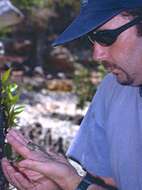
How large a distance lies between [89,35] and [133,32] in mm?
186

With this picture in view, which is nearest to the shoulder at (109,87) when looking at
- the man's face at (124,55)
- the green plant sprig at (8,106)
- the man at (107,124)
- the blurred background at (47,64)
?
the man at (107,124)

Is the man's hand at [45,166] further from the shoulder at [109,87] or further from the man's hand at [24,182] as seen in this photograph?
the shoulder at [109,87]

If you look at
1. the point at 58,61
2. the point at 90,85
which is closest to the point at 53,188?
the point at 90,85

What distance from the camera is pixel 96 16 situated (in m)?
2.94

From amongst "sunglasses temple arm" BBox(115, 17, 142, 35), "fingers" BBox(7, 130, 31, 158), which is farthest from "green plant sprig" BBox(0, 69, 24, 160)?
"sunglasses temple arm" BBox(115, 17, 142, 35)

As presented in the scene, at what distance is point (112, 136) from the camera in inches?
125

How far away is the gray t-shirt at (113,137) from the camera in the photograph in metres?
3.09

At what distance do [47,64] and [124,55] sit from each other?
18171 mm

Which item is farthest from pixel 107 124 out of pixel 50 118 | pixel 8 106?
pixel 50 118

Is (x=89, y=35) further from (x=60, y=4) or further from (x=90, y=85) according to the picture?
(x=60, y=4)

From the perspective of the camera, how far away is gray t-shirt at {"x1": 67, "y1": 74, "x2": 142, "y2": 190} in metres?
3.09

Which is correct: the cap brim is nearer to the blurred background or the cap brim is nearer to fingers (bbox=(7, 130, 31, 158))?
fingers (bbox=(7, 130, 31, 158))

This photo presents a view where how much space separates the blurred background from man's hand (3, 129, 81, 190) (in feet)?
28.0

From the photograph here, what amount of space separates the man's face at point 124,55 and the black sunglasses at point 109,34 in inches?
0.5
